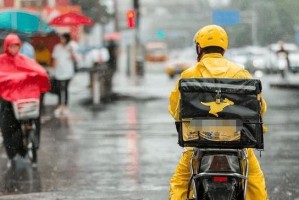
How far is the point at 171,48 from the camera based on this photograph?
11931 cm

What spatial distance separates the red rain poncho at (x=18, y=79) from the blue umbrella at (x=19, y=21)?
7102 millimetres

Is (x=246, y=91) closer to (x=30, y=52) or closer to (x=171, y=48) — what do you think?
(x=30, y=52)

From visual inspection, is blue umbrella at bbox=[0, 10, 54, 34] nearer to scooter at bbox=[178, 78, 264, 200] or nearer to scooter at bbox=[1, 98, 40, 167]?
scooter at bbox=[1, 98, 40, 167]

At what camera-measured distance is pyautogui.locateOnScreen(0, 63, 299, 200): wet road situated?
410 inches

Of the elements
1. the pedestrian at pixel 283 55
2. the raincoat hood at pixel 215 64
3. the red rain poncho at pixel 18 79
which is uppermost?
the raincoat hood at pixel 215 64

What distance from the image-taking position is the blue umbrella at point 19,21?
19.5 meters

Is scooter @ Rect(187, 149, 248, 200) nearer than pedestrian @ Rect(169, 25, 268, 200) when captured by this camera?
Yes

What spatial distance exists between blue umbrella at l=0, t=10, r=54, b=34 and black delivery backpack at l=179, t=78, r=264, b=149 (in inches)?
518

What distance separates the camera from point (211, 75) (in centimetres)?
707

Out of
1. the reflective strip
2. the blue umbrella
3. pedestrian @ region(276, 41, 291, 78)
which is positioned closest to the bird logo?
the reflective strip

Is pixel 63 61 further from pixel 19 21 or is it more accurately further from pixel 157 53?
pixel 157 53

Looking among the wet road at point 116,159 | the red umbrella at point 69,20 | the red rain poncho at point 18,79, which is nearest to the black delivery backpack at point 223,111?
the wet road at point 116,159

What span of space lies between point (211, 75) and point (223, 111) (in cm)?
45

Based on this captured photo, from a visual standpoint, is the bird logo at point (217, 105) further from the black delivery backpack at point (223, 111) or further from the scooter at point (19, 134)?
the scooter at point (19, 134)
